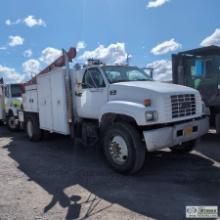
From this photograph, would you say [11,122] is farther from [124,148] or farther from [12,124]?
[124,148]

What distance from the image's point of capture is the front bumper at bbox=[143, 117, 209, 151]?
17.8 feet

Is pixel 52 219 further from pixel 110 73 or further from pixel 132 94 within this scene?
pixel 110 73

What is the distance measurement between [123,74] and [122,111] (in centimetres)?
151

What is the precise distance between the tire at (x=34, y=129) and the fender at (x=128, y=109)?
167 inches

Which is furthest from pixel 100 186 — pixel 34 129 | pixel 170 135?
pixel 34 129

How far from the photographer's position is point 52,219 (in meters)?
4.14

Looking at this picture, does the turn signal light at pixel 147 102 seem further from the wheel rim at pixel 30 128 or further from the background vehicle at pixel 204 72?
the wheel rim at pixel 30 128

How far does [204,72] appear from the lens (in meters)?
8.06

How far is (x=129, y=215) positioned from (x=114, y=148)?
6.83 ft

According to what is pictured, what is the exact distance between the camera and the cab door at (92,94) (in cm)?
673

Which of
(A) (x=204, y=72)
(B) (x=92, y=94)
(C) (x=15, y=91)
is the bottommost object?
(B) (x=92, y=94)

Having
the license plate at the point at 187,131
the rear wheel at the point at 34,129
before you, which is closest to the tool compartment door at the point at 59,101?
the rear wheel at the point at 34,129

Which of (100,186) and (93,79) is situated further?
(93,79)

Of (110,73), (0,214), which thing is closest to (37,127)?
(110,73)
